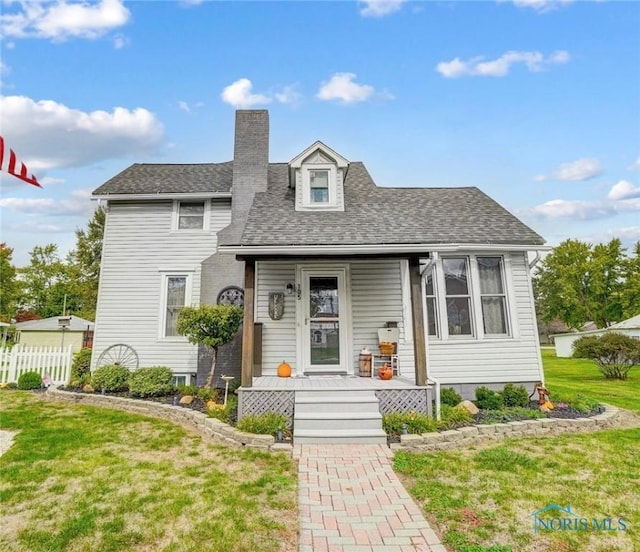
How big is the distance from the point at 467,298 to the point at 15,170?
28.1ft

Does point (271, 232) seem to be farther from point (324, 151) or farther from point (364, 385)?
point (364, 385)

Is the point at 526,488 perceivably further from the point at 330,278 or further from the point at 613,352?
the point at 613,352

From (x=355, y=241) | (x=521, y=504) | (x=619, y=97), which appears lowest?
(x=521, y=504)

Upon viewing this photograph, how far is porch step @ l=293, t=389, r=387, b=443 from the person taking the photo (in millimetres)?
5008

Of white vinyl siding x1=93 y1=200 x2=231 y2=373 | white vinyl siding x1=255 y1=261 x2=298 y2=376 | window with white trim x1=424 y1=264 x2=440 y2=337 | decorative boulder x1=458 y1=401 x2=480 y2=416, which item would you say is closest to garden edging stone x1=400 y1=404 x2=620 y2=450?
decorative boulder x1=458 y1=401 x2=480 y2=416

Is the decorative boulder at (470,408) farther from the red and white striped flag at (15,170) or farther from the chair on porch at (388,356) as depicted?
the red and white striped flag at (15,170)

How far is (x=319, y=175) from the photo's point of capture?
28.0ft

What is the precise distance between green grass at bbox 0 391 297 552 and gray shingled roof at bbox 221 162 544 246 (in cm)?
367

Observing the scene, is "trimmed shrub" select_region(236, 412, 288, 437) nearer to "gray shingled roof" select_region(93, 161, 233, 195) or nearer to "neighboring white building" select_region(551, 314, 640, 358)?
"gray shingled roof" select_region(93, 161, 233, 195)

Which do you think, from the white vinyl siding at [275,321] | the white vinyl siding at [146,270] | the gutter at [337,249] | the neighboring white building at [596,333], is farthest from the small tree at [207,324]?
the neighboring white building at [596,333]

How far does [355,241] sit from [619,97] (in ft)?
36.8

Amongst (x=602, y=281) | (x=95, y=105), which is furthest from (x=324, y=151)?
(x=602, y=281)

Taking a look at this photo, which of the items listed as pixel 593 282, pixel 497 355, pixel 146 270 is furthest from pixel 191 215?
pixel 593 282

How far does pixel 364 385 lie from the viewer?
6.03 meters
